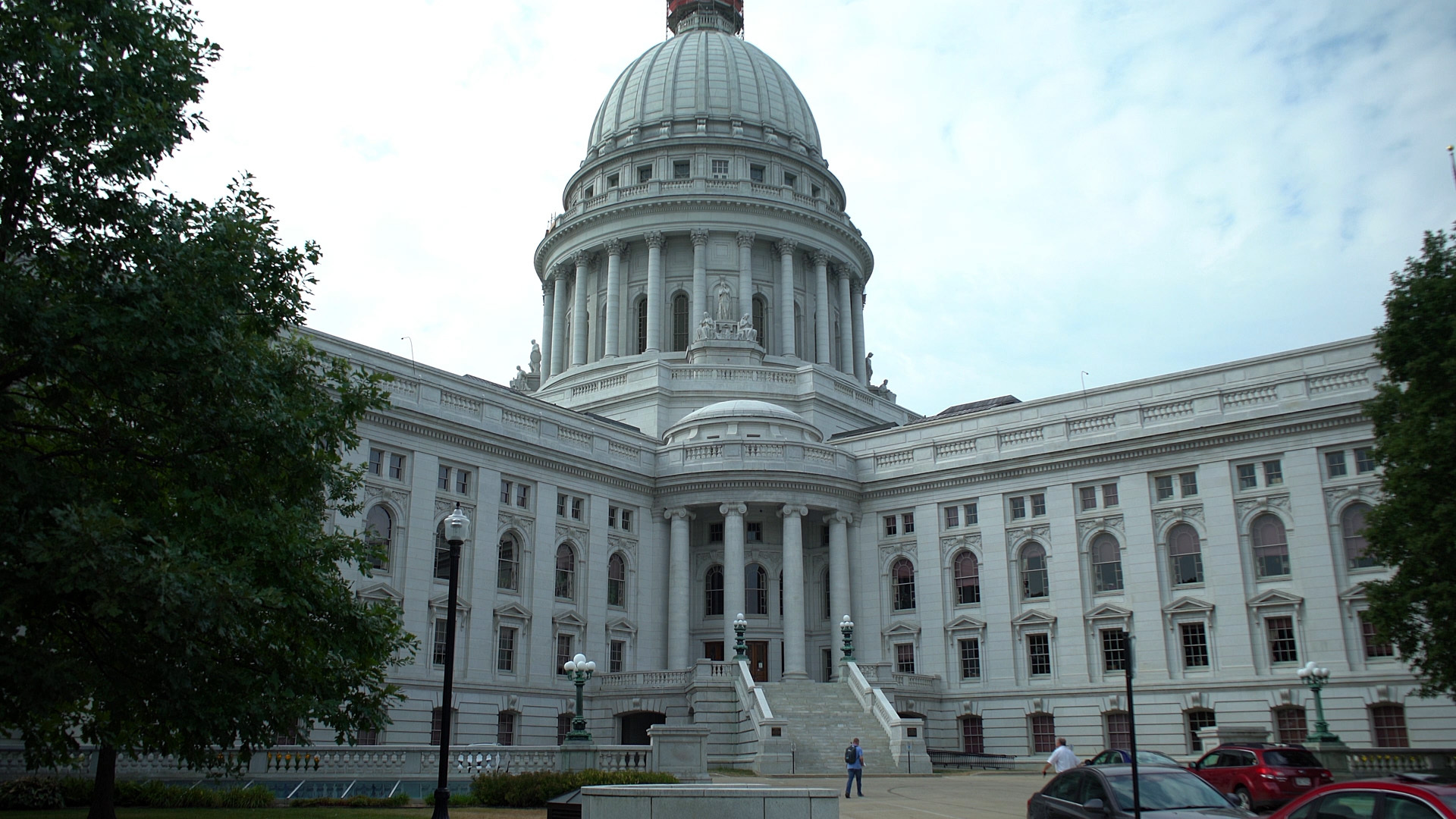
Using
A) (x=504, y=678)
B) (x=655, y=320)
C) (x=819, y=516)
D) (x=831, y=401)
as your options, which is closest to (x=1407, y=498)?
(x=819, y=516)

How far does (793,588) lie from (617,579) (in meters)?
8.58

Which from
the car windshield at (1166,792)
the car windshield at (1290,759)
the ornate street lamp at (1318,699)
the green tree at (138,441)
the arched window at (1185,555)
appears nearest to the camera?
the green tree at (138,441)

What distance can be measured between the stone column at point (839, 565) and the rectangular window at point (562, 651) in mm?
13221

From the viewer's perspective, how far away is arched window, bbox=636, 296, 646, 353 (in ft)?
262

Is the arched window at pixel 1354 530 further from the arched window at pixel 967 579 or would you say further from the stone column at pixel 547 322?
the stone column at pixel 547 322

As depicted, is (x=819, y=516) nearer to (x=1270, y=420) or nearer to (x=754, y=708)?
(x=754, y=708)

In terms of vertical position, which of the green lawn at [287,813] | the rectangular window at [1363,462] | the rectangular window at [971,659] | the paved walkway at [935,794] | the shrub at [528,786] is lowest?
the paved walkway at [935,794]

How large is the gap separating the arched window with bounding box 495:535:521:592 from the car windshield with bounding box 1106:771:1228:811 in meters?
37.4

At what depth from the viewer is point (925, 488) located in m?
57.6

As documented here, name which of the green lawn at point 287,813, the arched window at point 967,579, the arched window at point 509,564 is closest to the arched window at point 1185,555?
the arched window at point 967,579

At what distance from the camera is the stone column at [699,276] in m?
76.6

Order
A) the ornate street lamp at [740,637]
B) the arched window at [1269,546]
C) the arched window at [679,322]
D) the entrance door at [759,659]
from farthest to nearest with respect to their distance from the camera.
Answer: the arched window at [679,322] < the entrance door at [759,659] < the ornate street lamp at [740,637] < the arched window at [1269,546]

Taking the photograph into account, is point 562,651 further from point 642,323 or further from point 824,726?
point 642,323

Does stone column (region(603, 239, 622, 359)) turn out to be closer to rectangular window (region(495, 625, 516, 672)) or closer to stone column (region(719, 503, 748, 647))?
stone column (region(719, 503, 748, 647))
